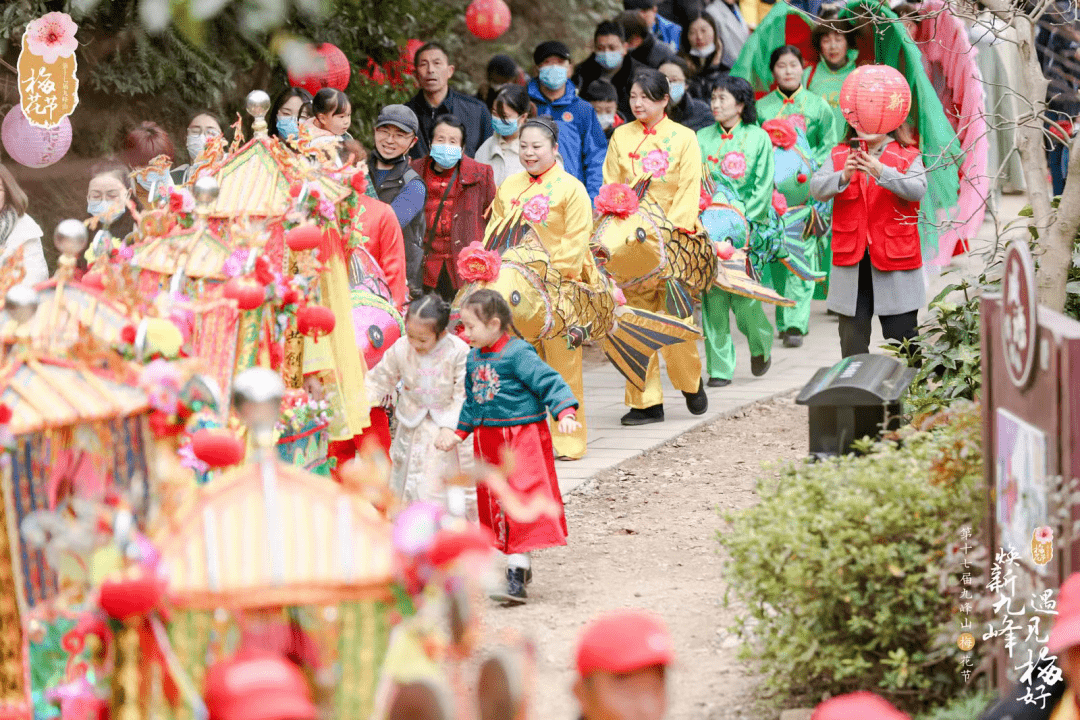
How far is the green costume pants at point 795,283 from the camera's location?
10906 millimetres

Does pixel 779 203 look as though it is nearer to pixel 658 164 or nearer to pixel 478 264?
pixel 658 164

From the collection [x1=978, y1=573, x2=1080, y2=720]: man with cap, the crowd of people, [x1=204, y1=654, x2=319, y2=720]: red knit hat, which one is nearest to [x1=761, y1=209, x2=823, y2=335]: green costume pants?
the crowd of people

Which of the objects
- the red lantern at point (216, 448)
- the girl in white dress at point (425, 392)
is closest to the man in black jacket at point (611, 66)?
the girl in white dress at point (425, 392)

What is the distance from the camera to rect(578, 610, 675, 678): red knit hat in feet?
8.29

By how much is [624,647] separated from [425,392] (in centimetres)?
359

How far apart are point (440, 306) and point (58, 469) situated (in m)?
2.77

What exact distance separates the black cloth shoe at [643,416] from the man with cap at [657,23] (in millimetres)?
4332

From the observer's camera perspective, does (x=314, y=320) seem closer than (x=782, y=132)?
Yes

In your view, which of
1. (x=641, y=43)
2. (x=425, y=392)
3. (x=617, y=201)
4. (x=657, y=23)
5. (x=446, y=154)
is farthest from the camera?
(x=657, y=23)

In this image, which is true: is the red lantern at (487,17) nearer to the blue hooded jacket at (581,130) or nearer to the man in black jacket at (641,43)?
the blue hooded jacket at (581,130)

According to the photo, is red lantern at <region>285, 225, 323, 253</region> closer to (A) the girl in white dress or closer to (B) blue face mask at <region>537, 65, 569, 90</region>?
(A) the girl in white dress

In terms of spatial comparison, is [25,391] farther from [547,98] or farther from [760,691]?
[547,98]

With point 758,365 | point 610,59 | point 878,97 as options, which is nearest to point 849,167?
point 878,97

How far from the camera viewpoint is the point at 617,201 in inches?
321
